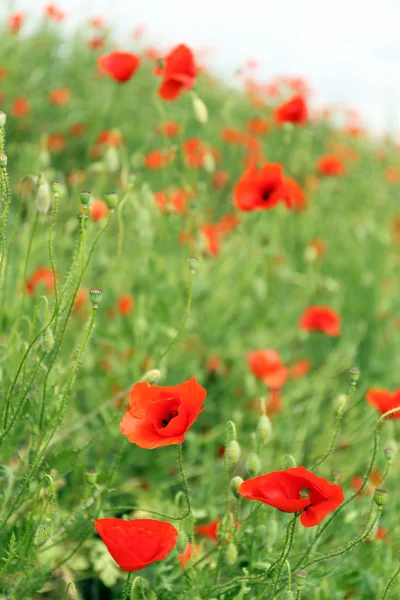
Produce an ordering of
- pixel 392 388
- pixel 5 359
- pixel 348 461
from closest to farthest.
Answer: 1. pixel 5 359
2. pixel 348 461
3. pixel 392 388

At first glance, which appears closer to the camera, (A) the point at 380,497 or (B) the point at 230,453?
(A) the point at 380,497

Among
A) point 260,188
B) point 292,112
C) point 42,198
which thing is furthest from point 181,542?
point 292,112

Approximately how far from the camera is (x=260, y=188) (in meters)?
1.91

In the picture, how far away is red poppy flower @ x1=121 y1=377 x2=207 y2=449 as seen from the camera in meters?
1.02

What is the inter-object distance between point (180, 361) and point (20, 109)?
2.28 m

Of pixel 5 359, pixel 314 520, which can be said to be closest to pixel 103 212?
pixel 5 359

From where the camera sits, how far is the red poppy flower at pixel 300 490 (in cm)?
97

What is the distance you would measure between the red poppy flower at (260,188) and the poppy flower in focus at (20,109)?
241 centimetres

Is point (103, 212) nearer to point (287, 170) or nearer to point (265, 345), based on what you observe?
point (265, 345)

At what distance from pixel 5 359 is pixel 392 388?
1.80 m

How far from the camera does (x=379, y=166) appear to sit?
6.59m

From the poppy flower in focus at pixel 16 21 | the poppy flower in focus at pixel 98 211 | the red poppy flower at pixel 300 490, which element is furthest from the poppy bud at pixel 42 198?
the poppy flower in focus at pixel 16 21

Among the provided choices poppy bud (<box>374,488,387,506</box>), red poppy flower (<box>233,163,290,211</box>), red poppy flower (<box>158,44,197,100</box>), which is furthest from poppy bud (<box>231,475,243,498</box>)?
red poppy flower (<box>158,44,197,100</box>)

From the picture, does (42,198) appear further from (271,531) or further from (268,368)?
(268,368)
